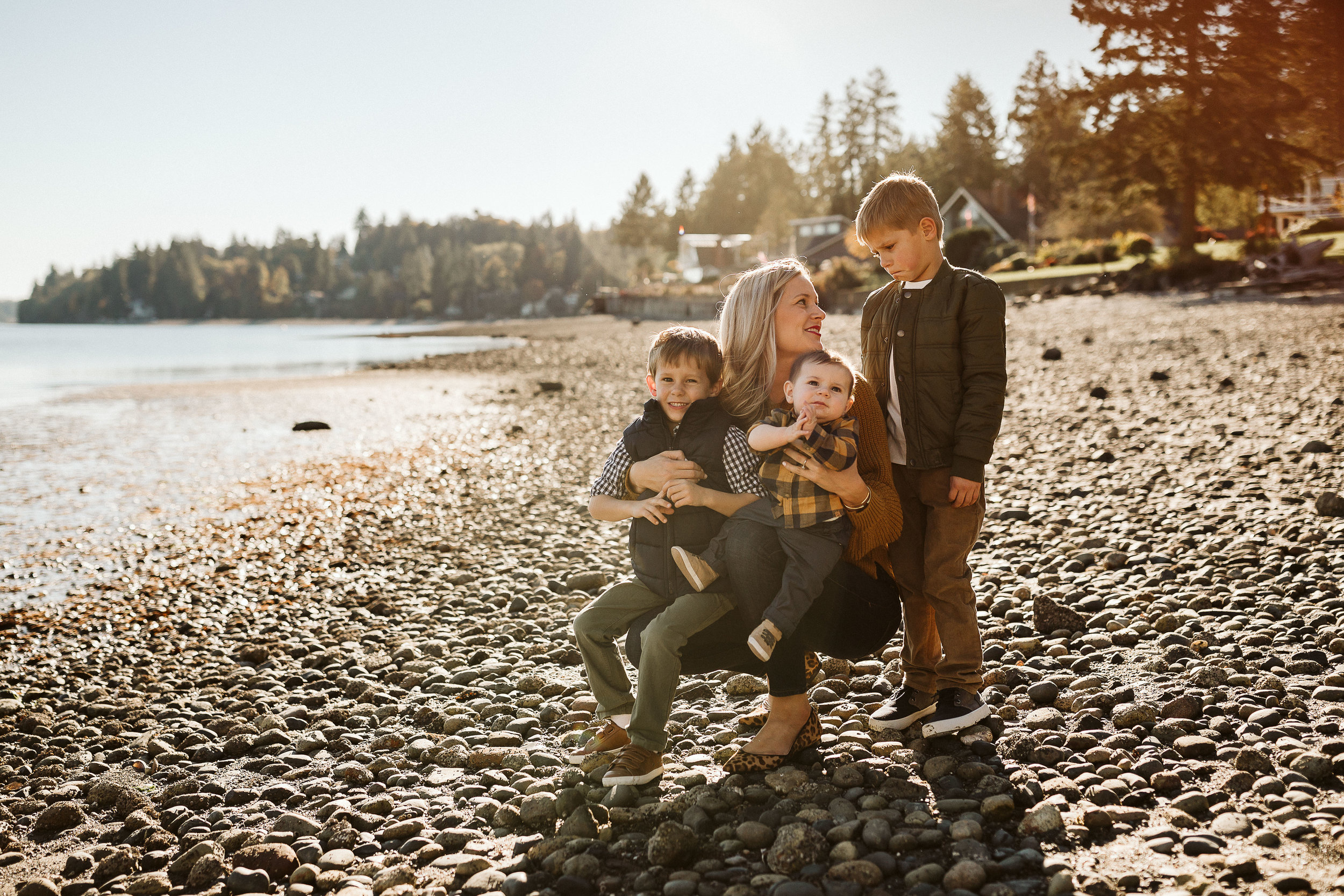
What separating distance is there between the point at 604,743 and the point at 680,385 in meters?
1.52

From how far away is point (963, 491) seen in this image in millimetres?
3666

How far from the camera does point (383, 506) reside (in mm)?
9852

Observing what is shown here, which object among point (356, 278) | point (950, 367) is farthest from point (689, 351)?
point (356, 278)

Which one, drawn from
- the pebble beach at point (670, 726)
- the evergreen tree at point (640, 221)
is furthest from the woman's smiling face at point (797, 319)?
the evergreen tree at point (640, 221)

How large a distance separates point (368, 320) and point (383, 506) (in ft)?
445

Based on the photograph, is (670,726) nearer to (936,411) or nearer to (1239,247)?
(936,411)

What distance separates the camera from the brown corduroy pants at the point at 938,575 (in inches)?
147

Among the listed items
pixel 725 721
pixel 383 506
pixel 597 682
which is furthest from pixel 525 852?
pixel 383 506

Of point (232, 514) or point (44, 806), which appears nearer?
point (44, 806)

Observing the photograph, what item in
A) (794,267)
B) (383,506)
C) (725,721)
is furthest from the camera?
(383,506)

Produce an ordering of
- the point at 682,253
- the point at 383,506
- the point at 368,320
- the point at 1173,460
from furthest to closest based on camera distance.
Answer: the point at 368,320
the point at 682,253
the point at 383,506
the point at 1173,460

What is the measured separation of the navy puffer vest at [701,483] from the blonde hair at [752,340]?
0.09 meters

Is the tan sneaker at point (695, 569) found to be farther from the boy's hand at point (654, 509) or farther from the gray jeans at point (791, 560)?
the boy's hand at point (654, 509)

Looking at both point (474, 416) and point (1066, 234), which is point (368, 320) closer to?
point (1066, 234)
